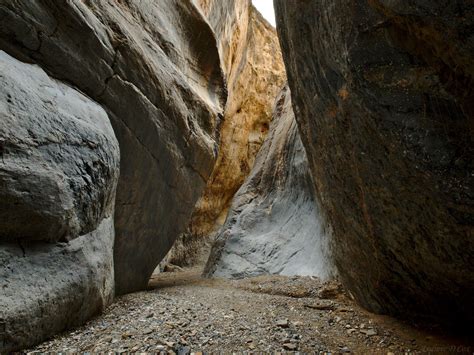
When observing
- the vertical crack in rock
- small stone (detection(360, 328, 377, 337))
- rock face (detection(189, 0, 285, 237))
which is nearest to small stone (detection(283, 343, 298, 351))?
small stone (detection(360, 328, 377, 337))

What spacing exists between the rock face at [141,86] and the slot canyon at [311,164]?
3 cm

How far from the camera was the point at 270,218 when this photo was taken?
872 centimetres

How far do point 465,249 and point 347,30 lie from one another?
1.95 meters

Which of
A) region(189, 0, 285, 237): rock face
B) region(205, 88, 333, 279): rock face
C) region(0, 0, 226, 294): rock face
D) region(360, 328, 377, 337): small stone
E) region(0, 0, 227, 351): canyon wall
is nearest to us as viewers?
region(0, 0, 227, 351): canyon wall

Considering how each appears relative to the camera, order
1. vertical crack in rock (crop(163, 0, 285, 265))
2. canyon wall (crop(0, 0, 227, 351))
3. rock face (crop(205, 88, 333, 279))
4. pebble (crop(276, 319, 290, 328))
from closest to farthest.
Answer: canyon wall (crop(0, 0, 227, 351)) < pebble (crop(276, 319, 290, 328)) < rock face (crop(205, 88, 333, 279)) < vertical crack in rock (crop(163, 0, 285, 265))

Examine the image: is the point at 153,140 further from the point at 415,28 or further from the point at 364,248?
the point at 415,28

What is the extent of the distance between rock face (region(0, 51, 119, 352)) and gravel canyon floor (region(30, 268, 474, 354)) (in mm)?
279

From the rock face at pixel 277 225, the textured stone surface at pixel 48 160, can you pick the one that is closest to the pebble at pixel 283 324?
the textured stone surface at pixel 48 160

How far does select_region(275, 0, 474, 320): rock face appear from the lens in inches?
96.4

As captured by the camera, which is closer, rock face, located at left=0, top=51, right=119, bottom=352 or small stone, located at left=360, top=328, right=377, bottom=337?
rock face, located at left=0, top=51, right=119, bottom=352

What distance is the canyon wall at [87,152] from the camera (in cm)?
287

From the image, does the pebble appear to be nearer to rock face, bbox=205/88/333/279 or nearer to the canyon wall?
the canyon wall

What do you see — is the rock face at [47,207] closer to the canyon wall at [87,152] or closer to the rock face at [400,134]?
the canyon wall at [87,152]

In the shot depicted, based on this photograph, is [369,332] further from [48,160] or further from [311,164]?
[48,160]
